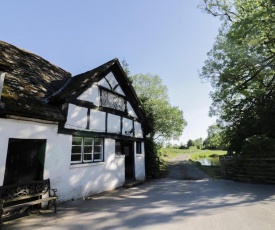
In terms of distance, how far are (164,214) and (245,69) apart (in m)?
17.3

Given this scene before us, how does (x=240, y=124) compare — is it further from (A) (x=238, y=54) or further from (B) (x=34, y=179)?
(B) (x=34, y=179)

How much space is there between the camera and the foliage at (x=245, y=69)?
1537 centimetres

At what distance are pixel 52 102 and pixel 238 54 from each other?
52.8 ft

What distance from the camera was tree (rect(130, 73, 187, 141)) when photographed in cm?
3338

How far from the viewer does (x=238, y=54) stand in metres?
17.3

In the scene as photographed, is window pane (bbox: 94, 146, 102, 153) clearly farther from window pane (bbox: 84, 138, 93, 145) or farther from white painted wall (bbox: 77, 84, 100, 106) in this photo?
white painted wall (bbox: 77, 84, 100, 106)

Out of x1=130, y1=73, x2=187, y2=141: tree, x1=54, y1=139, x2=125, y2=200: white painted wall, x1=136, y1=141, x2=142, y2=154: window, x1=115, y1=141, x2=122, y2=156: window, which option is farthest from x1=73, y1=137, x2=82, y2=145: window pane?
x1=130, y1=73, x2=187, y2=141: tree

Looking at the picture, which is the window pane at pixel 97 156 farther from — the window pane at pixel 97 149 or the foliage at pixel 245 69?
the foliage at pixel 245 69

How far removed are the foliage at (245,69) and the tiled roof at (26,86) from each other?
14.6 m

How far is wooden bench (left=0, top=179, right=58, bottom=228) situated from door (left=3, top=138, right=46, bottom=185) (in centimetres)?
38

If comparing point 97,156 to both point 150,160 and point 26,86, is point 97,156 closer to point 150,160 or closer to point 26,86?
point 26,86

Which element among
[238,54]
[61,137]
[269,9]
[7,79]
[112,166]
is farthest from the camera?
[238,54]

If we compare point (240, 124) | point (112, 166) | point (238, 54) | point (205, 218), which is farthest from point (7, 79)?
point (240, 124)

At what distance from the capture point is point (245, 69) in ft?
61.4
